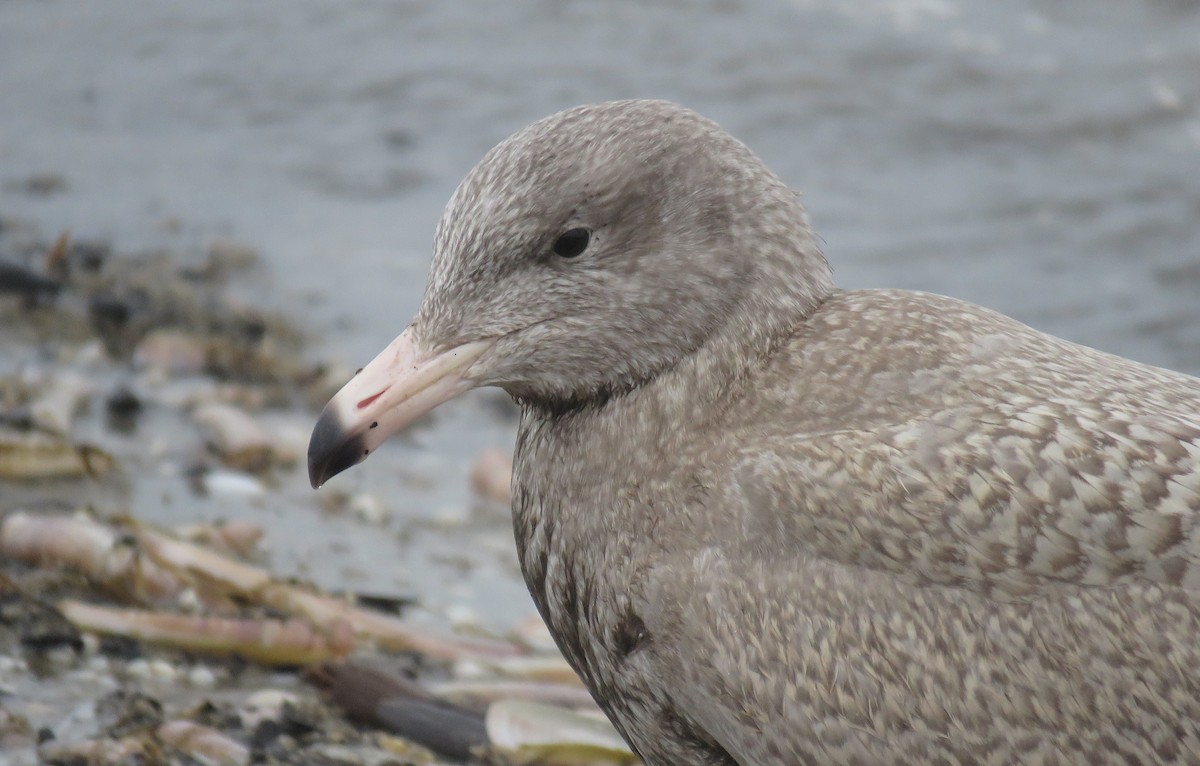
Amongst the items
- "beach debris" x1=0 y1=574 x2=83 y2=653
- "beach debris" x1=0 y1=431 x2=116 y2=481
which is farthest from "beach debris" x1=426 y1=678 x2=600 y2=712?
"beach debris" x1=0 y1=431 x2=116 y2=481

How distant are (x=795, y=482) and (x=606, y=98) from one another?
708 centimetres

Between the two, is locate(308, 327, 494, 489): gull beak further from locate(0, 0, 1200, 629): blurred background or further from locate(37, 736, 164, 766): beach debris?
locate(0, 0, 1200, 629): blurred background

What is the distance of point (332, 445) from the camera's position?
3320 mm

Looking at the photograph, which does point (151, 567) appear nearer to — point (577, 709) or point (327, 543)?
point (327, 543)

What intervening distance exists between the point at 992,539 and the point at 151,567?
261 centimetres

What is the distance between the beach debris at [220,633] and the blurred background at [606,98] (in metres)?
2.07

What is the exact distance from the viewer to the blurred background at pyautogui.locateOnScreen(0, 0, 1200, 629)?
8.29m

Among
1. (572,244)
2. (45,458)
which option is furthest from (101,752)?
(45,458)

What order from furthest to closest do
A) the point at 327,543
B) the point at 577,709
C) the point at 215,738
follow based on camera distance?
1. the point at 327,543
2. the point at 577,709
3. the point at 215,738

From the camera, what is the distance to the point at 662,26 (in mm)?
11039

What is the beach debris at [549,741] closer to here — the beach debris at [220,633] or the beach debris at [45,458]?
the beach debris at [220,633]

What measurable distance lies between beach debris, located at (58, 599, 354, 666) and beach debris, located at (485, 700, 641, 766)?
55 centimetres

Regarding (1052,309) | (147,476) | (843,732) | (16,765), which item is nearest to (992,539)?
(843,732)

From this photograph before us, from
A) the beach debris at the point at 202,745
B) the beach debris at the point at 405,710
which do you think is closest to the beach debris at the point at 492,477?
the beach debris at the point at 405,710
